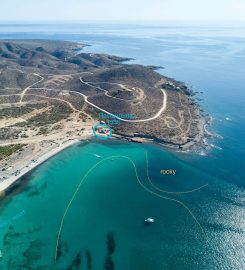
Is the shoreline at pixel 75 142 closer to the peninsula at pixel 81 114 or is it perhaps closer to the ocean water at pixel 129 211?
the peninsula at pixel 81 114

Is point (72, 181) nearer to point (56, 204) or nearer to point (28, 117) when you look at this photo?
point (56, 204)

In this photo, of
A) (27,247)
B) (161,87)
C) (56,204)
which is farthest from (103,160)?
(161,87)

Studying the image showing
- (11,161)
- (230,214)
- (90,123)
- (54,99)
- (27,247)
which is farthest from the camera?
(54,99)

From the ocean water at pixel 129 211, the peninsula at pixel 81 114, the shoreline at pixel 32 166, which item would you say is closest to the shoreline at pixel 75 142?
the shoreline at pixel 32 166

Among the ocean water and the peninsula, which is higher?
the peninsula

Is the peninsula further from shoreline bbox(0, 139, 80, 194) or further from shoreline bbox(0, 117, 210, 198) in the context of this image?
shoreline bbox(0, 117, 210, 198)

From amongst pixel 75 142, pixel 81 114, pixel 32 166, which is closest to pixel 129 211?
pixel 32 166

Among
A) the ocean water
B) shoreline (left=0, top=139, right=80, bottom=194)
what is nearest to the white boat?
the ocean water

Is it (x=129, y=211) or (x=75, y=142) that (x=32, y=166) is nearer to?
(x=75, y=142)
